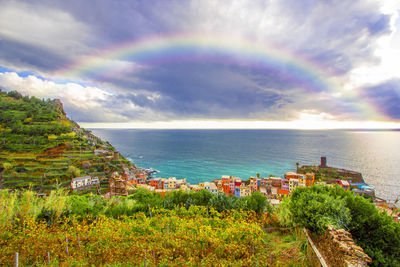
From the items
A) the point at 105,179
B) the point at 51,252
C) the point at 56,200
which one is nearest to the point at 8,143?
Result: the point at 105,179

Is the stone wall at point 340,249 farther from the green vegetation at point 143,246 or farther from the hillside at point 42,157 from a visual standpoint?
the hillside at point 42,157

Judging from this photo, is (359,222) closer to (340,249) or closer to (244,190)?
(340,249)

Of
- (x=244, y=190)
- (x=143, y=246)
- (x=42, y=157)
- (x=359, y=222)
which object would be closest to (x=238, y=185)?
(x=244, y=190)

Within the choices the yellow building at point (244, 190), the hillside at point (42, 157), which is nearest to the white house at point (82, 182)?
the hillside at point (42, 157)

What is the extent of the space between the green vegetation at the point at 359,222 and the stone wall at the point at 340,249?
0.34 meters

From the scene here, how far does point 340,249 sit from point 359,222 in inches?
87.3

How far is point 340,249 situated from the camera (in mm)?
3969

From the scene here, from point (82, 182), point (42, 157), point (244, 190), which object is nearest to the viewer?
point (82, 182)

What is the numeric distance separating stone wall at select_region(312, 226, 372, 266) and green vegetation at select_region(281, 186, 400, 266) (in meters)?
0.34

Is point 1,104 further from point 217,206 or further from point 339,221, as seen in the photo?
point 339,221

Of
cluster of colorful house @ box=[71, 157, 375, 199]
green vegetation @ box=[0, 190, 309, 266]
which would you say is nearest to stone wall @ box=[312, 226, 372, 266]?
green vegetation @ box=[0, 190, 309, 266]

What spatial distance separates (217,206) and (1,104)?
90.9 meters

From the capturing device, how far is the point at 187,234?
4.78 metres

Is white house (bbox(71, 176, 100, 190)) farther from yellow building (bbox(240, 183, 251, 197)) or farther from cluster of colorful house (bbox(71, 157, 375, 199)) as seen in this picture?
yellow building (bbox(240, 183, 251, 197))
